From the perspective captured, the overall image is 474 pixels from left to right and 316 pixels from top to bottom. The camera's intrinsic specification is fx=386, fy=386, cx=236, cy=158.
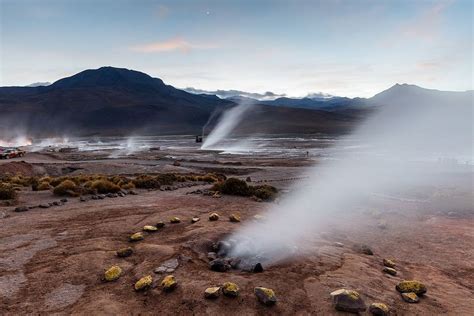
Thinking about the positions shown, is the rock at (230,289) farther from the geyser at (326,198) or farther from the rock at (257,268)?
the geyser at (326,198)

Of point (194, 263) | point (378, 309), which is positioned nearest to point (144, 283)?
point (194, 263)

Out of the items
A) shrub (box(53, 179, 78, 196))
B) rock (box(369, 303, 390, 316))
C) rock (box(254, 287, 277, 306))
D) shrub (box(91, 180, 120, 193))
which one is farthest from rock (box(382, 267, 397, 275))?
shrub (box(53, 179, 78, 196))

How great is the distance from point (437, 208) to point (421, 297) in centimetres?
1192

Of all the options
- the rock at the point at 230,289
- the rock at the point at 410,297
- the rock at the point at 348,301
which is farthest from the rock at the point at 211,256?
the rock at the point at 410,297

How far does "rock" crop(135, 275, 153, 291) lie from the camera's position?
292 inches

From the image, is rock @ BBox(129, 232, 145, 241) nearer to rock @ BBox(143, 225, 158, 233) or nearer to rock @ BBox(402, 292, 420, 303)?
rock @ BBox(143, 225, 158, 233)

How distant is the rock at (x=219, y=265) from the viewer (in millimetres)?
8453

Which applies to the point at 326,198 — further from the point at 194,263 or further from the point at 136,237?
the point at 194,263

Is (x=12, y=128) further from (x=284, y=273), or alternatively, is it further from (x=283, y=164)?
(x=284, y=273)

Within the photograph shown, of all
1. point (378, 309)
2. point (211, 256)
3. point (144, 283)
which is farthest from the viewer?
point (211, 256)

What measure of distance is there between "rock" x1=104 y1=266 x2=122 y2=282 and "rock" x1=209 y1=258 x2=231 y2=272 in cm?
195

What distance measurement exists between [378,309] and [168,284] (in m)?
3.84

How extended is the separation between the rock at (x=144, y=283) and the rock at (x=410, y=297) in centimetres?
499

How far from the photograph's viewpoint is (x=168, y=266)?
8453mm
